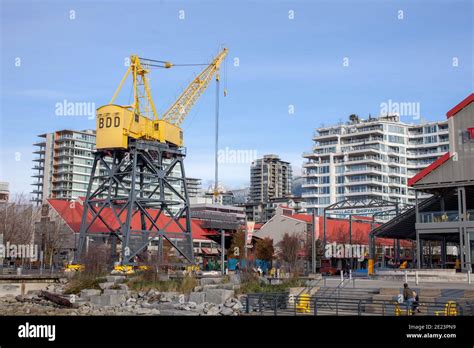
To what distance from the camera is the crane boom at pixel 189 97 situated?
7075 cm

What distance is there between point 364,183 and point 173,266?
78934 millimetres

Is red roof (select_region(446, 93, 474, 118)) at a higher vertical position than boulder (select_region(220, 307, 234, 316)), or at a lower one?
higher

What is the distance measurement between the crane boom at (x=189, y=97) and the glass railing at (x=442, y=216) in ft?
111

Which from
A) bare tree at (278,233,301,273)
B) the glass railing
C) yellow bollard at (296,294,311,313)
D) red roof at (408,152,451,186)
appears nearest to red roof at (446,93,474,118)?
red roof at (408,152,451,186)

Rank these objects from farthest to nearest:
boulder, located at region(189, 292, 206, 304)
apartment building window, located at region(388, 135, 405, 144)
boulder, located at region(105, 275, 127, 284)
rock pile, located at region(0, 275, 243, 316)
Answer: apartment building window, located at region(388, 135, 405, 144) < boulder, located at region(105, 275, 127, 284) < boulder, located at region(189, 292, 206, 304) < rock pile, located at region(0, 275, 243, 316)

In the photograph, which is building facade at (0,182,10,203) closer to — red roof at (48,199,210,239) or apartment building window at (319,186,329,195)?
red roof at (48,199,210,239)

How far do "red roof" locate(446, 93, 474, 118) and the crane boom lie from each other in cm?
3428

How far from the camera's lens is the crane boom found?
7075 centimetres

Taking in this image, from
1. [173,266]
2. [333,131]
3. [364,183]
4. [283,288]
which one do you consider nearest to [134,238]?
[173,266]

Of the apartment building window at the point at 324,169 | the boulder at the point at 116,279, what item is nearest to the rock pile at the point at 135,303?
the boulder at the point at 116,279

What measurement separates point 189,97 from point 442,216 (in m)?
36.5

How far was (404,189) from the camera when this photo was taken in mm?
138125

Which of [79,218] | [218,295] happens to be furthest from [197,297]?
[79,218]
